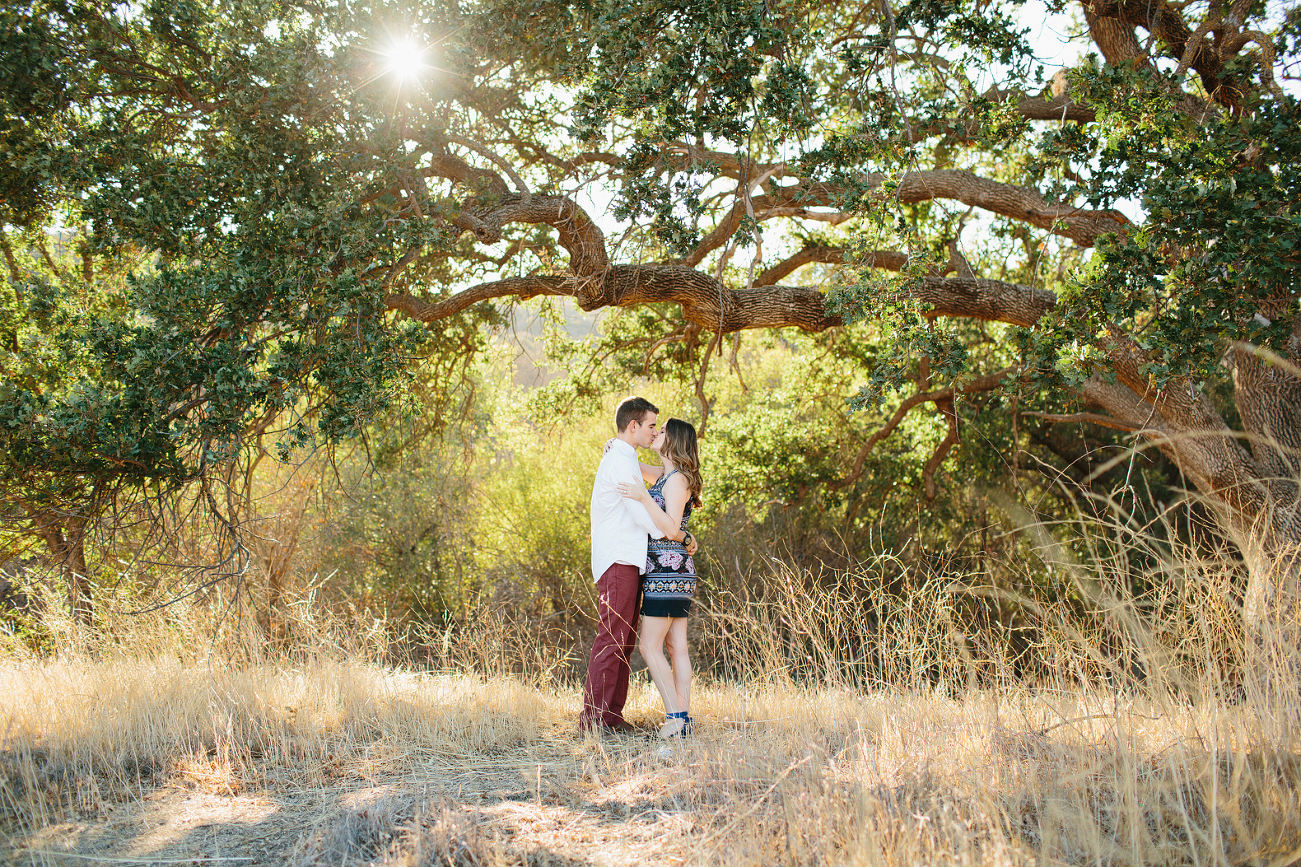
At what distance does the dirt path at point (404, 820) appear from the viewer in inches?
111

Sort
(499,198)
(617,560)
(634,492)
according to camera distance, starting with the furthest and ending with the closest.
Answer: (499,198), (617,560), (634,492)

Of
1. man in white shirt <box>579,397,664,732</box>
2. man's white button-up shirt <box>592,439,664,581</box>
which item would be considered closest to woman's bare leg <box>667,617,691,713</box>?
man in white shirt <box>579,397,664,732</box>

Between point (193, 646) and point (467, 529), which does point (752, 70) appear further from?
point (467, 529)

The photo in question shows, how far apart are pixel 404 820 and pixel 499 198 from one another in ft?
15.7

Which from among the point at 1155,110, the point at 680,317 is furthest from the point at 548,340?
the point at 1155,110

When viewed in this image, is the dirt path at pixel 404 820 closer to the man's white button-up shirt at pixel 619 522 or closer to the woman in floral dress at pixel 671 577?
the woman in floral dress at pixel 671 577

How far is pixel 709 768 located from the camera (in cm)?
341

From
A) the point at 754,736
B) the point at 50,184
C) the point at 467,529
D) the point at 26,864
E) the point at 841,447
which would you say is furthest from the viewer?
the point at 467,529

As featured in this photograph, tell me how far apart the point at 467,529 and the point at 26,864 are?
31.4ft

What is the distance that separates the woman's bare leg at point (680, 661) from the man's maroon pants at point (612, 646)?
0.23m

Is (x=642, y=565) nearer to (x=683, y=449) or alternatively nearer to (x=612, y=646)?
(x=612, y=646)

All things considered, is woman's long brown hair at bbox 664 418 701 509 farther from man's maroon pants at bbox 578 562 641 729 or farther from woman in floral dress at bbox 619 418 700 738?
man's maroon pants at bbox 578 562 641 729

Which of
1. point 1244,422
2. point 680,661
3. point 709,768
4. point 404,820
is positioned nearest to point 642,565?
point 680,661

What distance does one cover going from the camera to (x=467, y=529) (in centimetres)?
1245
